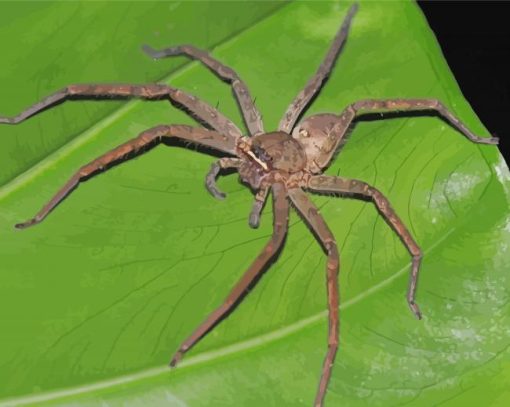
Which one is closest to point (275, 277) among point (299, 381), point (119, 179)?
point (299, 381)

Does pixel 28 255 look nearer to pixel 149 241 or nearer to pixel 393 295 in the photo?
pixel 149 241

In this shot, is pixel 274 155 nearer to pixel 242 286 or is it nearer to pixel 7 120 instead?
pixel 242 286

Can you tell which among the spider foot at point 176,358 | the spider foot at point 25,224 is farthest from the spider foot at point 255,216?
the spider foot at point 25,224

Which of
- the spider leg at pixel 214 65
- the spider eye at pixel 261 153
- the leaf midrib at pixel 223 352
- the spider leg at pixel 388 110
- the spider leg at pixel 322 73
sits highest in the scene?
the spider leg at pixel 214 65

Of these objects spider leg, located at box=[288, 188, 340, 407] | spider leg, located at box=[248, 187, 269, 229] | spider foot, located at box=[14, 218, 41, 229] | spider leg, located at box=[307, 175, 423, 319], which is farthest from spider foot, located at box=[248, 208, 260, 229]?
spider foot, located at box=[14, 218, 41, 229]

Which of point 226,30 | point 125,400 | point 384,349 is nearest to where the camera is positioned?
point 125,400

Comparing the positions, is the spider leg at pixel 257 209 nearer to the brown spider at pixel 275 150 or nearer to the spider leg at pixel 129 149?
the brown spider at pixel 275 150

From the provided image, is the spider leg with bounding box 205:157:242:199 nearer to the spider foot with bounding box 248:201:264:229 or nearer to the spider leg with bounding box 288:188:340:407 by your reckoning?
the spider foot with bounding box 248:201:264:229
